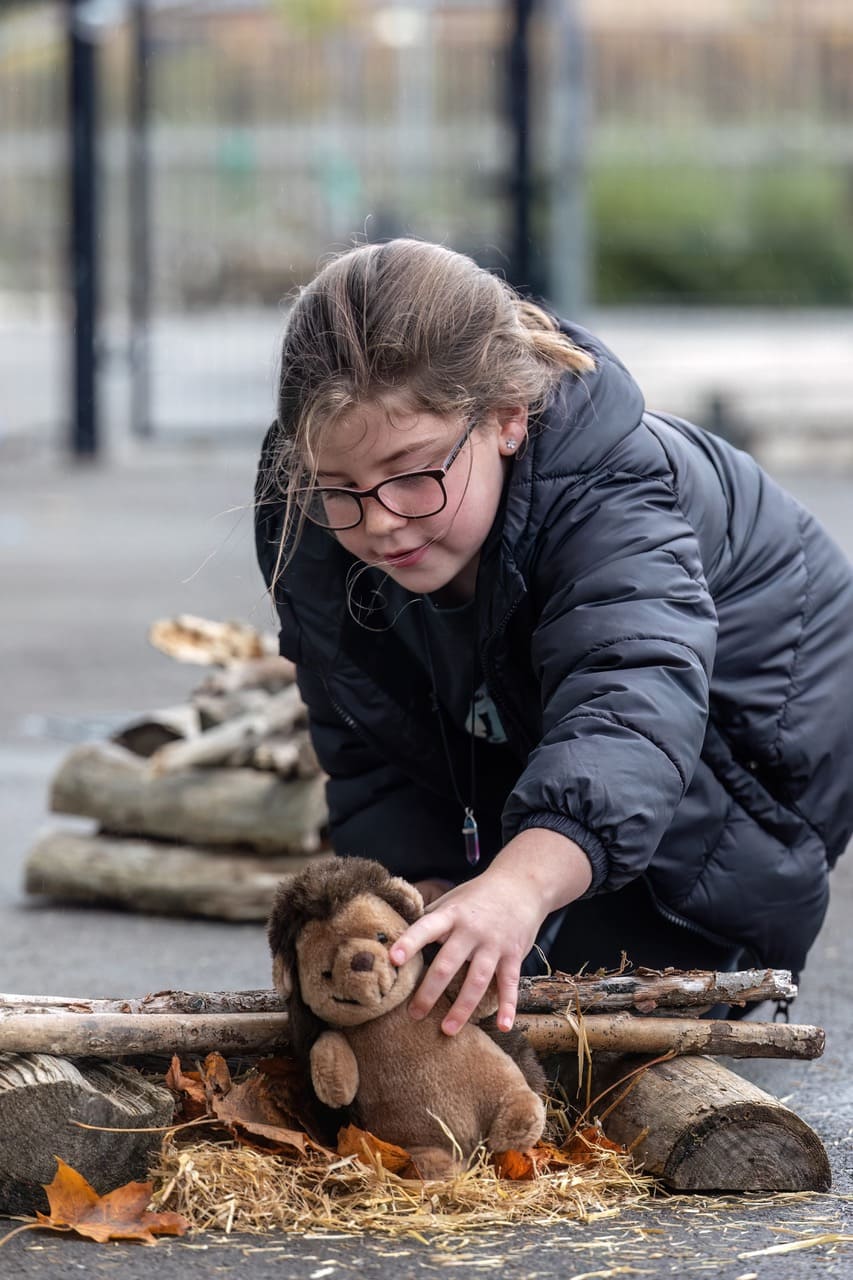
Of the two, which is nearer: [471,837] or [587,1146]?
[587,1146]

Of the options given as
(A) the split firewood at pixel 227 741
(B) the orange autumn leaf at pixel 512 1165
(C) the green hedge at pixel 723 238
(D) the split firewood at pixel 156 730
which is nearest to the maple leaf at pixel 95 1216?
(B) the orange autumn leaf at pixel 512 1165

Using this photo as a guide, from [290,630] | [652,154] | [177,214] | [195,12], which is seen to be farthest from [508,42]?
[652,154]

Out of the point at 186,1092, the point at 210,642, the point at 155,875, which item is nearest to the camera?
the point at 186,1092

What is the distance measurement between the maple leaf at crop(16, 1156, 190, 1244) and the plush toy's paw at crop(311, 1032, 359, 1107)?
0.87 feet

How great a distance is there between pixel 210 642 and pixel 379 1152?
3.04 metres

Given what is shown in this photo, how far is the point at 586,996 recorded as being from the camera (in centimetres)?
281

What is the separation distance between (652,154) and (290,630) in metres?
20.5

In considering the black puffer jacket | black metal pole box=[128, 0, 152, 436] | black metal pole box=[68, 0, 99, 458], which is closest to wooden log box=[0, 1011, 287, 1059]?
the black puffer jacket

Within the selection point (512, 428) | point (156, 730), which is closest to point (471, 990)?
point (512, 428)

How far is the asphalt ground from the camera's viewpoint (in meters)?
2.49

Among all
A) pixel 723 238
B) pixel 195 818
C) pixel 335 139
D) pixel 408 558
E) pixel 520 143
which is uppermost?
pixel 335 139

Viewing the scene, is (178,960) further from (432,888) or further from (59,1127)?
(59,1127)

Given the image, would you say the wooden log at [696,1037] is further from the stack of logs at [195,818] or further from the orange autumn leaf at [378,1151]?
the stack of logs at [195,818]

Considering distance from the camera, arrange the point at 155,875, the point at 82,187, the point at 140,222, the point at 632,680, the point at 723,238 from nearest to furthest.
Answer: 1. the point at 632,680
2. the point at 155,875
3. the point at 82,187
4. the point at 140,222
5. the point at 723,238
